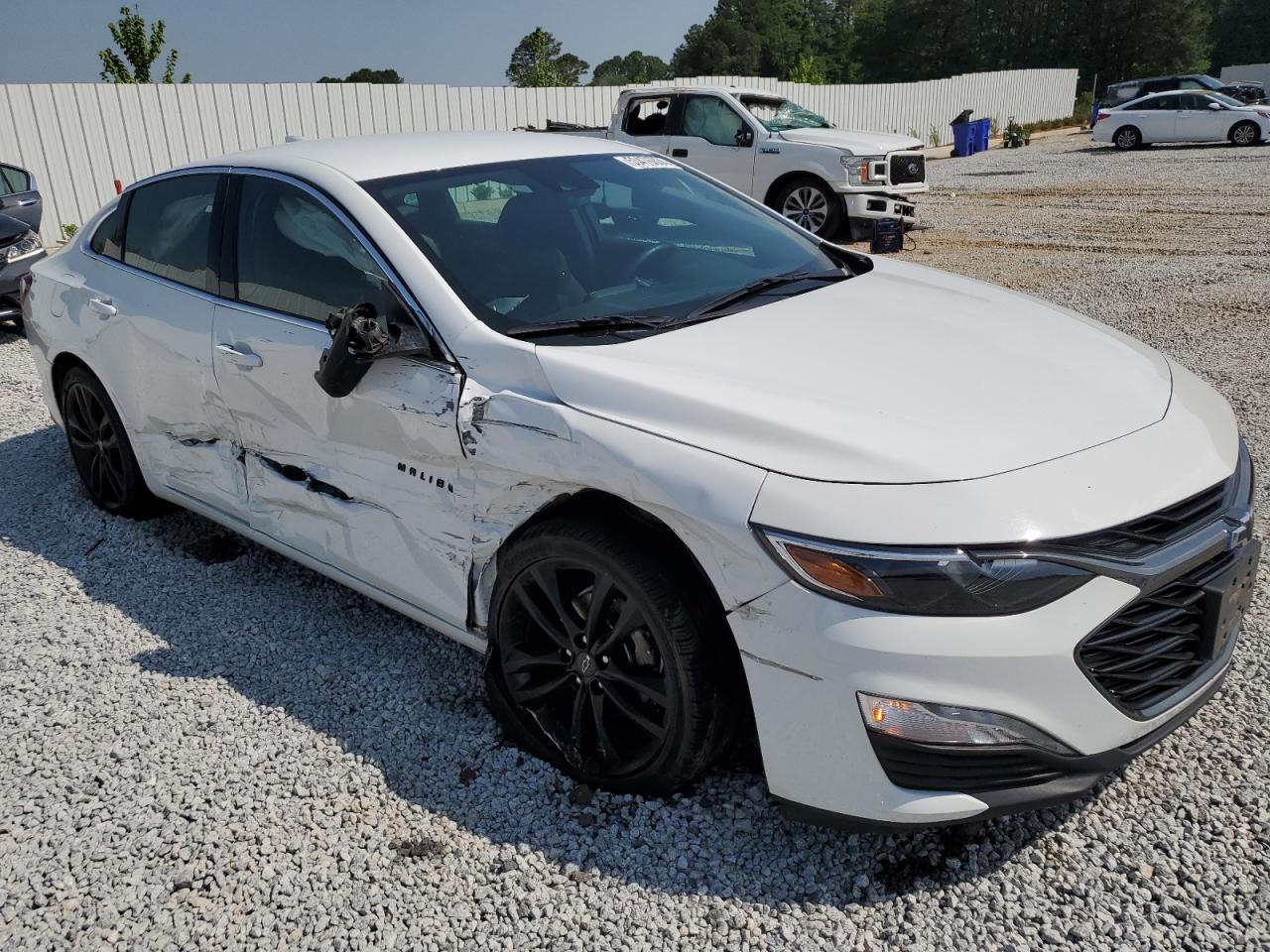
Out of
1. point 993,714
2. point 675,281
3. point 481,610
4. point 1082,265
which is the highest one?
point 675,281

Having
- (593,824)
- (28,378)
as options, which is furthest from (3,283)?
(593,824)

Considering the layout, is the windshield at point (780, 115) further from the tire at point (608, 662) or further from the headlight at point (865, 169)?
the tire at point (608, 662)

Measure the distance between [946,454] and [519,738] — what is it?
1.50 meters

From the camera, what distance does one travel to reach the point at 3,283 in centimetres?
870

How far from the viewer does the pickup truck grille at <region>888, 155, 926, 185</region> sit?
40.6 ft

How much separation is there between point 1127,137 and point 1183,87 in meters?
6.12

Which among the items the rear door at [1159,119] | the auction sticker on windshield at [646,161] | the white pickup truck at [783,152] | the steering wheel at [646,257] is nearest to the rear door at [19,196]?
the white pickup truck at [783,152]

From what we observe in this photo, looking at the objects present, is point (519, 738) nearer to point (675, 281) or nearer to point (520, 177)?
point (675, 281)

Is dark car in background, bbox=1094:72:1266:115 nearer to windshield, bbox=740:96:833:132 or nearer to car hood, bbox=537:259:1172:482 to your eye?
windshield, bbox=740:96:833:132

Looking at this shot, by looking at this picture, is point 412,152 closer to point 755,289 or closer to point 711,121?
point 755,289

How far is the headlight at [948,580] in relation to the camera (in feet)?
6.86

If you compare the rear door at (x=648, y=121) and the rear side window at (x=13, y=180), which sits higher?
the rear door at (x=648, y=121)

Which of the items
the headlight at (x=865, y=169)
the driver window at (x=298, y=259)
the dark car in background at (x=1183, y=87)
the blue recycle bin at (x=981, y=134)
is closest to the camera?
the driver window at (x=298, y=259)

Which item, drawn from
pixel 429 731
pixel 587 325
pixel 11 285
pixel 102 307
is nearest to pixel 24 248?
pixel 11 285
